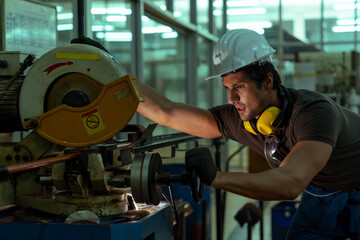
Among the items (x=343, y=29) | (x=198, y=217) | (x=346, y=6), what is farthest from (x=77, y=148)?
(x=346, y=6)

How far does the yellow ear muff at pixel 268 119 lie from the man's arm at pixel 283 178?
242 mm

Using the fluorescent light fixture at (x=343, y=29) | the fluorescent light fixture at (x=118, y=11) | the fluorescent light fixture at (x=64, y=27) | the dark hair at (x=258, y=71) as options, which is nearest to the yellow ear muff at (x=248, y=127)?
the dark hair at (x=258, y=71)

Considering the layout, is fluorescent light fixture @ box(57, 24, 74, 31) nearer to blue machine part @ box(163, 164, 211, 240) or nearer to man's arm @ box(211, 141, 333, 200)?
blue machine part @ box(163, 164, 211, 240)

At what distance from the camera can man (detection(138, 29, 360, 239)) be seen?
5.97ft

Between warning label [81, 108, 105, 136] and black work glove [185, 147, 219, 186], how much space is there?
0.85ft

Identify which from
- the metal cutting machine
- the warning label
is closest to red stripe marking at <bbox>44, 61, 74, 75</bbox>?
the metal cutting machine

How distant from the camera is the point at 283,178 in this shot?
1539 millimetres

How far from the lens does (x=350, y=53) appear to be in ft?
16.7

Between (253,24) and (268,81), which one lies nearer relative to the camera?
(268,81)

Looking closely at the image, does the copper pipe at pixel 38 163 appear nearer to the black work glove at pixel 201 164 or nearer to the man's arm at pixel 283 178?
the black work glove at pixel 201 164

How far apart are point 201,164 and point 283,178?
336 mm

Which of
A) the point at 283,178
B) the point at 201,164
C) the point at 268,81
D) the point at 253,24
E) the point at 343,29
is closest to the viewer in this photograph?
the point at 201,164

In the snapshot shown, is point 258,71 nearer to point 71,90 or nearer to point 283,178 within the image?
point 283,178

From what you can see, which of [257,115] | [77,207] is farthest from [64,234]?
[257,115]
